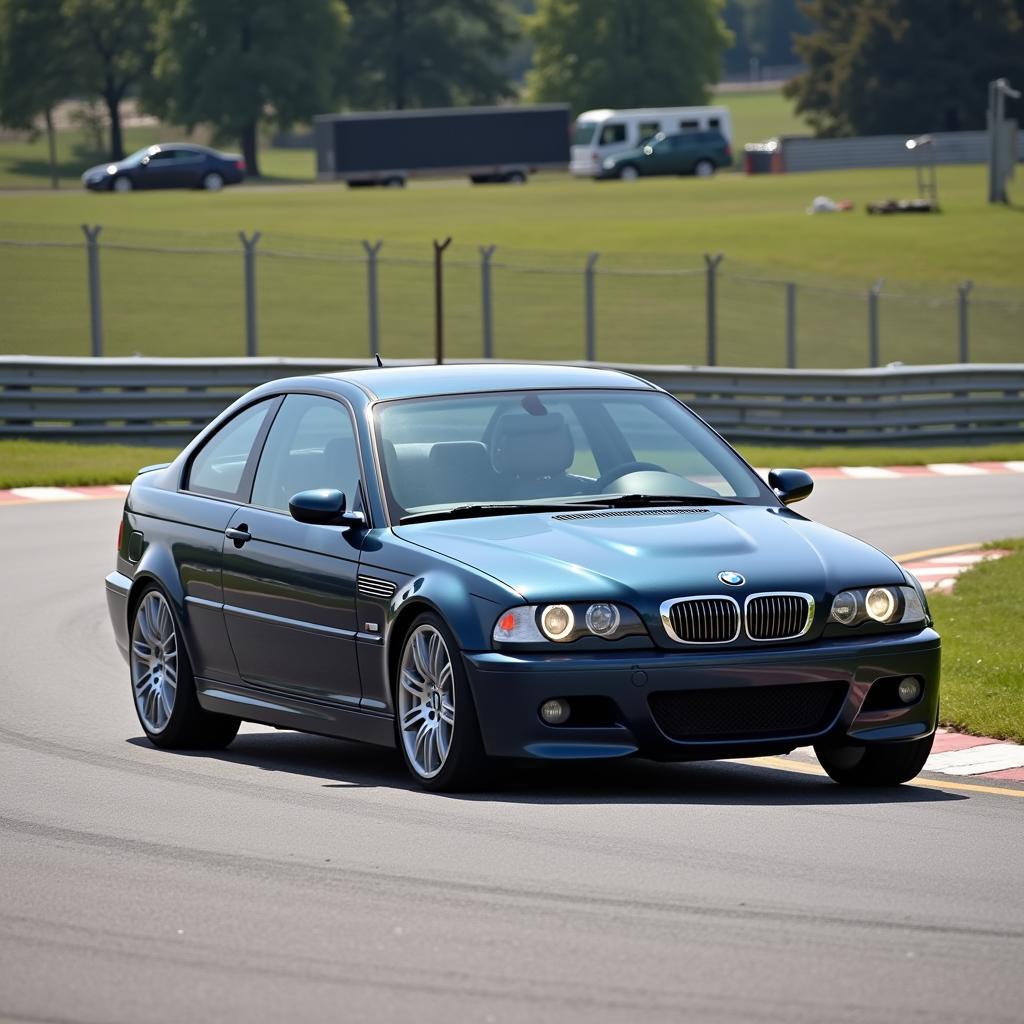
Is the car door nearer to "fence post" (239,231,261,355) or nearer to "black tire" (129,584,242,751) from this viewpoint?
"black tire" (129,584,242,751)

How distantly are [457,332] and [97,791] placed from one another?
28169 mm

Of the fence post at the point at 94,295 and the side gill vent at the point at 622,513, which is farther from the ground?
the side gill vent at the point at 622,513

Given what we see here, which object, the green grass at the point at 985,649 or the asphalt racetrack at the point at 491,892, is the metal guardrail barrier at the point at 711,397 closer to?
the green grass at the point at 985,649

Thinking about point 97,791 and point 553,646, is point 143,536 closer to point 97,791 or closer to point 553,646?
point 97,791

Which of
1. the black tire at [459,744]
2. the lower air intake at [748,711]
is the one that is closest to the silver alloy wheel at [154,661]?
the black tire at [459,744]

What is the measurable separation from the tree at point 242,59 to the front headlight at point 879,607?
96.3m

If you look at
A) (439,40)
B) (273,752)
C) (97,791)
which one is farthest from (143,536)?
(439,40)

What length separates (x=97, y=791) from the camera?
8836mm

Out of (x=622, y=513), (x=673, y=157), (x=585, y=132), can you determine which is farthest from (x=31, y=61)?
(x=622, y=513)

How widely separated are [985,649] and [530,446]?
422cm

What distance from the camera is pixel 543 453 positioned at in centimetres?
928

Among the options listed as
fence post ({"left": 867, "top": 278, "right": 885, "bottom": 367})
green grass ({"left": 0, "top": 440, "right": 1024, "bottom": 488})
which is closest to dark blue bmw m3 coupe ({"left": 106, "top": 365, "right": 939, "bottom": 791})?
green grass ({"left": 0, "top": 440, "right": 1024, "bottom": 488})

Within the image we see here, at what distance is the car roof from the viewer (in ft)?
31.1

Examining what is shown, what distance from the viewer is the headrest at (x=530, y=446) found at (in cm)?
923
